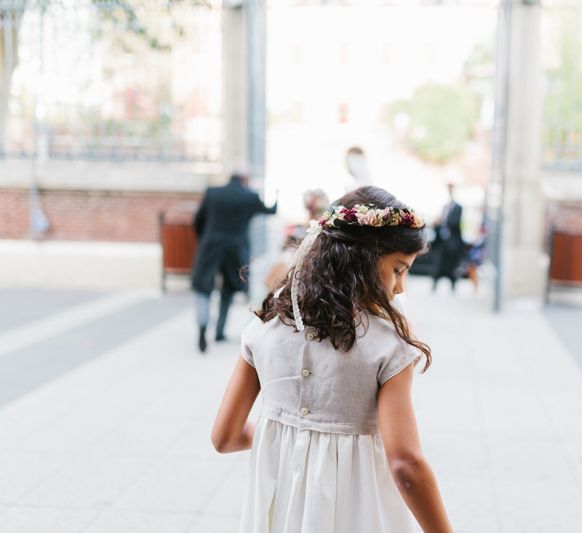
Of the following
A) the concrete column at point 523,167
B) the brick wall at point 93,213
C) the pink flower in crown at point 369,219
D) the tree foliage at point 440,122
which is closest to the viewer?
the pink flower in crown at point 369,219

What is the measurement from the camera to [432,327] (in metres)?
10.0

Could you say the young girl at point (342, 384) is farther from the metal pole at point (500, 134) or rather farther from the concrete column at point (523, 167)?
the concrete column at point (523, 167)

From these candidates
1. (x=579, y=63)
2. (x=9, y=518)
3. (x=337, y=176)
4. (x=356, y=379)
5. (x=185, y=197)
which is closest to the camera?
(x=356, y=379)

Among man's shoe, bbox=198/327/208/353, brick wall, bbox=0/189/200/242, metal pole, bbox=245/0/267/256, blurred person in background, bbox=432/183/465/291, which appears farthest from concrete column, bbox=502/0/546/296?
man's shoe, bbox=198/327/208/353

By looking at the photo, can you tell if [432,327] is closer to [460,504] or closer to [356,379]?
[460,504]

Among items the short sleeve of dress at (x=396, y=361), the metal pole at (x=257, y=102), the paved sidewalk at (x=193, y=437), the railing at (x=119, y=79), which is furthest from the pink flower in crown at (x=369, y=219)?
the railing at (x=119, y=79)

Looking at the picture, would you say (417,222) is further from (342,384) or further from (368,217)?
(342,384)

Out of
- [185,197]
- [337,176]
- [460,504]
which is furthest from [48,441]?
[337,176]

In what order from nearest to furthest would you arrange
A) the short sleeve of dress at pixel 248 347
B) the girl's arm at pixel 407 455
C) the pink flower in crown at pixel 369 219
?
the girl's arm at pixel 407 455 → the pink flower in crown at pixel 369 219 → the short sleeve of dress at pixel 248 347

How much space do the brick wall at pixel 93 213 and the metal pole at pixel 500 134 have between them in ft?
13.6

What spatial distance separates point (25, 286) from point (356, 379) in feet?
36.9

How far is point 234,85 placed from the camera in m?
12.2

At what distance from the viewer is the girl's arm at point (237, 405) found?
2.26 meters

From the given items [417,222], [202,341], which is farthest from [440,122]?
[417,222]
